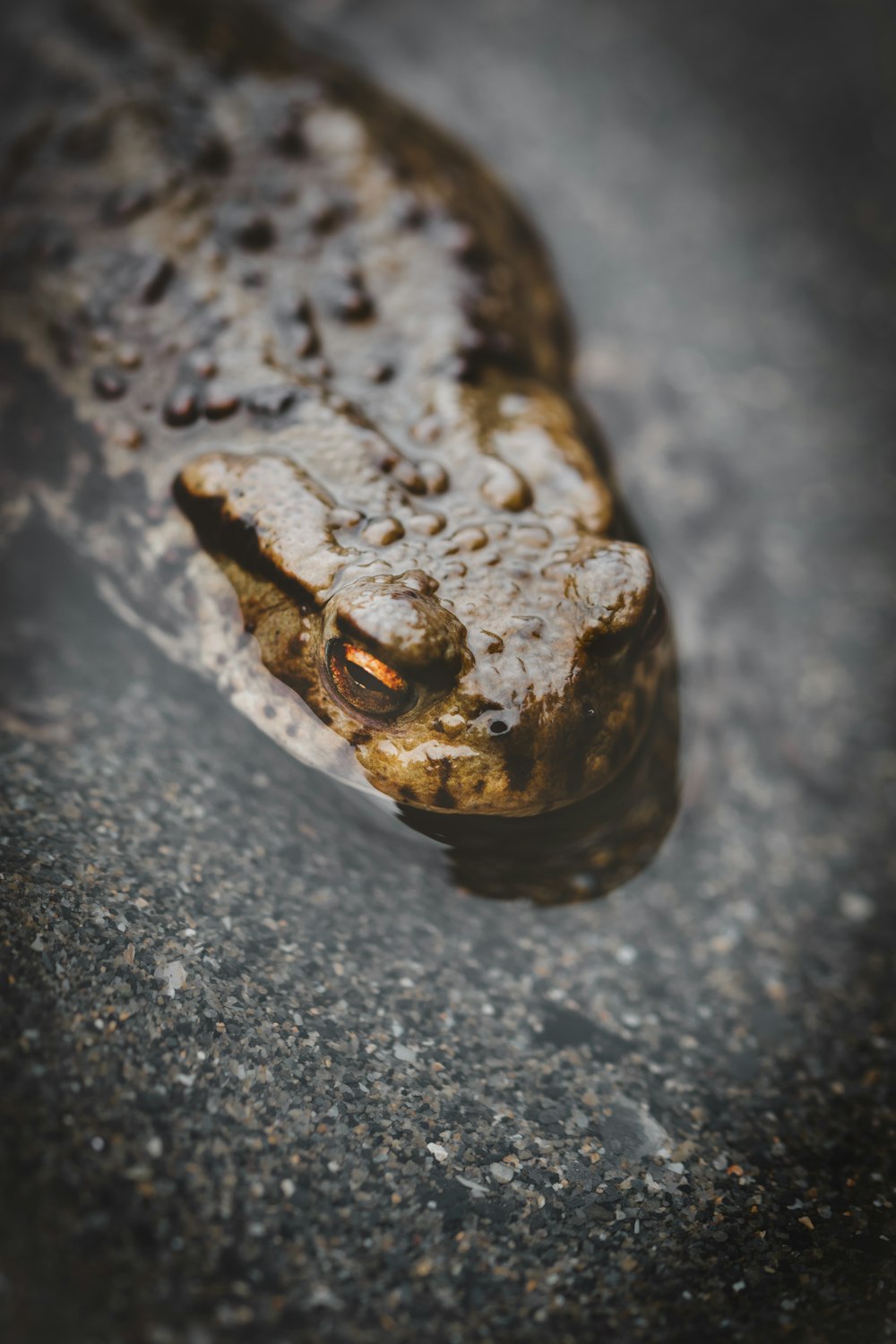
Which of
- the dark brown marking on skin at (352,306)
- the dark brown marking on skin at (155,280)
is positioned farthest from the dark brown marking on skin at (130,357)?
the dark brown marking on skin at (352,306)

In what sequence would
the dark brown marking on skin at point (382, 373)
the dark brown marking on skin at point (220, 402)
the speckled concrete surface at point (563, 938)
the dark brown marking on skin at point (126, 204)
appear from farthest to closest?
the dark brown marking on skin at point (126, 204) → the dark brown marking on skin at point (382, 373) → the dark brown marking on skin at point (220, 402) → the speckled concrete surface at point (563, 938)

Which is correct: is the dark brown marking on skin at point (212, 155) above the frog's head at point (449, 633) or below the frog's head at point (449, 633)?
above

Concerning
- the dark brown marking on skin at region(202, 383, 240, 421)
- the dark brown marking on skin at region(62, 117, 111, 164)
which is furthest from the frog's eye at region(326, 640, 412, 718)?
the dark brown marking on skin at region(62, 117, 111, 164)

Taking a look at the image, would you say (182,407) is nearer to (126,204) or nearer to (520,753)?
(126,204)

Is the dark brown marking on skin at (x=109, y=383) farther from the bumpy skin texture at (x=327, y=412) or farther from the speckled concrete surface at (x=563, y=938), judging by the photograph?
the speckled concrete surface at (x=563, y=938)

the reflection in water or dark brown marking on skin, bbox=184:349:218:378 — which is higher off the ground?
dark brown marking on skin, bbox=184:349:218:378

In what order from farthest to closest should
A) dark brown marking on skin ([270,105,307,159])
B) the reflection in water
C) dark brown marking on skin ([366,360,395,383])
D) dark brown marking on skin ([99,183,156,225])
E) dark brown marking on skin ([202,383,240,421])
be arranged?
dark brown marking on skin ([270,105,307,159]) < dark brown marking on skin ([99,183,156,225]) < dark brown marking on skin ([366,360,395,383]) < dark brown marking on skin ([202,383,240,421]) < the reflection in water

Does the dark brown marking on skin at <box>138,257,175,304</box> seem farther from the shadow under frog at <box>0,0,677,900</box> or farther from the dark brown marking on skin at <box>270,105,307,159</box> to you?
the dark brown marking on skin at <box>270,105,307,159</box>

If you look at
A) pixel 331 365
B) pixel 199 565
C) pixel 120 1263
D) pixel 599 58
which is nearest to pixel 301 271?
pixel 331 365

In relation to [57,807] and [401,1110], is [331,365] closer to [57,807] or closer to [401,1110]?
[57,807]
